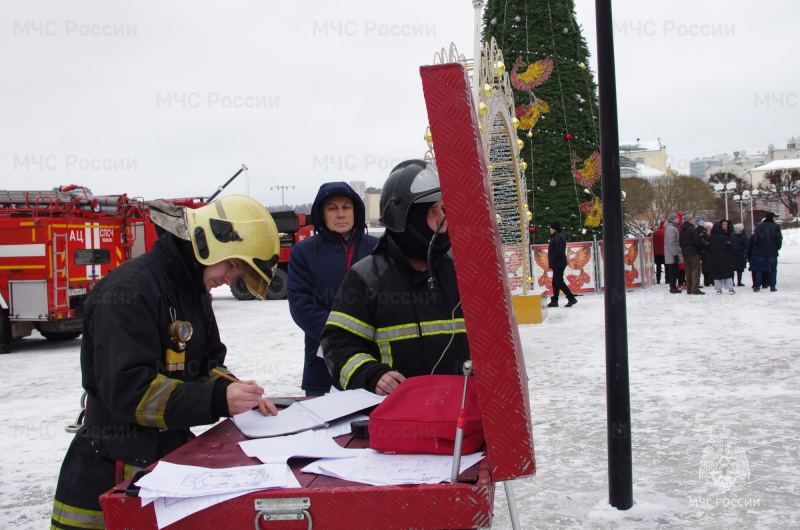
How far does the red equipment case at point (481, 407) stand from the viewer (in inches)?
51.4

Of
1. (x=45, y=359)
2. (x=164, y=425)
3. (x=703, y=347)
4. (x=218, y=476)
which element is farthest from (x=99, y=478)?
(x=45, y=359)

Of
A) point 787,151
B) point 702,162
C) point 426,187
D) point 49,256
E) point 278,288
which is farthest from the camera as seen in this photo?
point 702,162

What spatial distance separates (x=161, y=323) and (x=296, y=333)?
9408 mm

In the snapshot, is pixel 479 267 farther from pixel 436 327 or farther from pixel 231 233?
pixel 436 327

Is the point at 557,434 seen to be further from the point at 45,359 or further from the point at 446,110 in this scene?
the point at 45,359

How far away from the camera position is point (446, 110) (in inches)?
51.2

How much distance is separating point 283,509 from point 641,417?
453 centimetres

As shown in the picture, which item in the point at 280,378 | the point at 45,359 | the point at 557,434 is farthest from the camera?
the point at 45,359

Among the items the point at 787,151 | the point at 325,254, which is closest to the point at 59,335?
the point at 325,254

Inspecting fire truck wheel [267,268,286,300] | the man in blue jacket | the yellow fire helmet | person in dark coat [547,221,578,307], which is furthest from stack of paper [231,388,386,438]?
fire truck wheel [267,268,286,300]

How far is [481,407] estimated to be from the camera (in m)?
1.38

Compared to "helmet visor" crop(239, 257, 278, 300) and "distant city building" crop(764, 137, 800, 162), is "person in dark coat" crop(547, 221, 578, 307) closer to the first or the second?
"helmet visor" crop(239, 257, 278, 300)

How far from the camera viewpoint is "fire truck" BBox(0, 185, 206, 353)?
33.6 feet

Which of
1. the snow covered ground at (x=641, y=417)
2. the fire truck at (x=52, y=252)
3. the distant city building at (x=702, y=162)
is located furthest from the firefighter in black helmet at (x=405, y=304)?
the distant city building at (x=702, y=162)
